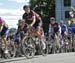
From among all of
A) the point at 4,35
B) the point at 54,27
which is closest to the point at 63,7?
the point at 54,27

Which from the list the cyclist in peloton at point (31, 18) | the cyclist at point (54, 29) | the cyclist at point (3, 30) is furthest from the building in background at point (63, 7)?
the cyclist in peloton at point (31, 18)

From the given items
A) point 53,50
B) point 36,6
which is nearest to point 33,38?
point 53,50

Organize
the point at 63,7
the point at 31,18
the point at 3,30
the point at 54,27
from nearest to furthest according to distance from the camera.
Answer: the point at 31,18 < the point at 3,30 < the point at 54,27 < the point at 63,7

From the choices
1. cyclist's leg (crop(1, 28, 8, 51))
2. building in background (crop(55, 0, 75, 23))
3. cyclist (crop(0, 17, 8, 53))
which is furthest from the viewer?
building in background (crop(55, 0, 75, 23))

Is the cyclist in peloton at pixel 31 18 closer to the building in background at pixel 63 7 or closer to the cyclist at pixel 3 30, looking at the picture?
the cyclist at pixel 3 30

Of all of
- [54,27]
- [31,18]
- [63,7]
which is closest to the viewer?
[31,18]

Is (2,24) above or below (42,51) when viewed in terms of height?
above

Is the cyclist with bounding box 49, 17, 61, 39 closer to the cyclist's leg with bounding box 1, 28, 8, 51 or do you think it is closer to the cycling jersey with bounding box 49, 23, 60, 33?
the cycling jersey with bounding box 49, 23, 60, 33

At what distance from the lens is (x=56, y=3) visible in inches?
2896

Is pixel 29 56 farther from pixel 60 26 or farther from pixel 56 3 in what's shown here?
pixel 56 3

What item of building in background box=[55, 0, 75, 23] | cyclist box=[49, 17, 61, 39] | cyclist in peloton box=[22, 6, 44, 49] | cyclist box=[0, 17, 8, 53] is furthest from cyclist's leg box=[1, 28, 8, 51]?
building in background box=[55, 0, 75, 23]

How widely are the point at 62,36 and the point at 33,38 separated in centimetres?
635

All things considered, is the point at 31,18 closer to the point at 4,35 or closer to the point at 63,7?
the point at 4,35

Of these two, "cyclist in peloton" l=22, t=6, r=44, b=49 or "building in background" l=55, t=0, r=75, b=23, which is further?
"building in background" l=55, t=0, r=75, b=23
